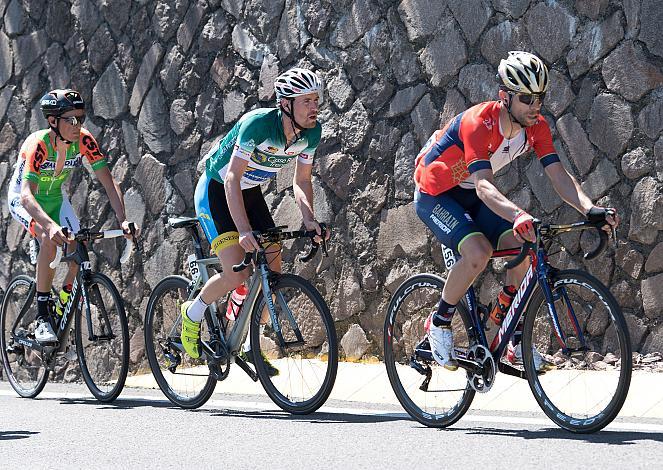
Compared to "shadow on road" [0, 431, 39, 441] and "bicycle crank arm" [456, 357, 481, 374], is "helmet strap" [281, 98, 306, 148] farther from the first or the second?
"shadow on road" [0, 431, 39, 441]

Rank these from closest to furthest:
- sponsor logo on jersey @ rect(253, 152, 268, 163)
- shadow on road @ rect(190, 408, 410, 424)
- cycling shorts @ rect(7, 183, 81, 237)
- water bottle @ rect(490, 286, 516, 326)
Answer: water bottle @ rect(490, 286, 516, 326)
shadow on road @ rect(190, 408, 410, 424)
sponsor logo on jersey @ rect(253, 152, 268, 163)
cycling shorts @ rect(7, 183, 81, 237)

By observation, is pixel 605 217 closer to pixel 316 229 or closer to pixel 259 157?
pixel 316 229

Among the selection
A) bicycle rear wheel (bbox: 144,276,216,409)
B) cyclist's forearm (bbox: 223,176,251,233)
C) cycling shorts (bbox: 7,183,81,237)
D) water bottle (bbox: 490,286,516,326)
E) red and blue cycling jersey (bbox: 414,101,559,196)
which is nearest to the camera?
red and blue cycling jersey (bbox: 414,101,559,196)

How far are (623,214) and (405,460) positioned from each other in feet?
10.7

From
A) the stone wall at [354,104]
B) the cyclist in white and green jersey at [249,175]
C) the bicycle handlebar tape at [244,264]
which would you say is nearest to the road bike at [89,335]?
the cyclist in white and green jersey at [249,175]

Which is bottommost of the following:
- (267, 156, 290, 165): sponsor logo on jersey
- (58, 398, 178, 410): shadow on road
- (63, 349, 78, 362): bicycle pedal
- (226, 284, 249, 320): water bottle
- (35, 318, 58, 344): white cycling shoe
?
(58, 398, 178, 410): shadow on road

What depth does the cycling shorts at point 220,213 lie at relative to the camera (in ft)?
24.5

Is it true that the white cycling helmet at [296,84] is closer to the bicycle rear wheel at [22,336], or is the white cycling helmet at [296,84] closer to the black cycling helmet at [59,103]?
the black cycling helmet at [59,103]

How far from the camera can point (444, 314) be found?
6438 mm

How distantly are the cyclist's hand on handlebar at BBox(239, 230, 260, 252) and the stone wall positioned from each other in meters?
2.32

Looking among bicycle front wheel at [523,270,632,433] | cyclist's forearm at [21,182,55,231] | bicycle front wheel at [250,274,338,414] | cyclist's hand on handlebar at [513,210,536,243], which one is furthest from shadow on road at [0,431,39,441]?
cyclist's hand on handlebar at [513,210,536,243]

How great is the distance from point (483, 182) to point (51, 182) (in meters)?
3.84

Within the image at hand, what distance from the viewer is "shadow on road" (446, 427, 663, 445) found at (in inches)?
224

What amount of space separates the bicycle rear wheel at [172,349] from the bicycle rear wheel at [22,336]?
1188mm
